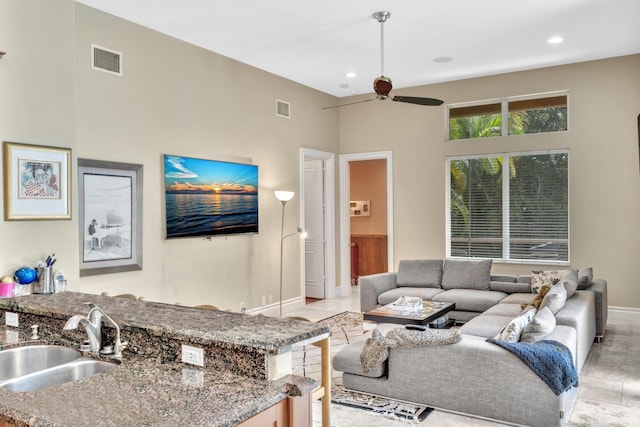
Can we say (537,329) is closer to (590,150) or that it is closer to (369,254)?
(590,150)

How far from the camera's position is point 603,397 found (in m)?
3.67

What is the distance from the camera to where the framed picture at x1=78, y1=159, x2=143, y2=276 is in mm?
4387

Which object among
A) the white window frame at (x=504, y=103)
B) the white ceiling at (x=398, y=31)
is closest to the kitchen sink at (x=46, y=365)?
the white ceiling at (x=398, y=31)

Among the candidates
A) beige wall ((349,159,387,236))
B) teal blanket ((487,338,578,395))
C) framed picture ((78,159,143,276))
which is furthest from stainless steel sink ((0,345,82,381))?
beige wall ((349,159,387,236))

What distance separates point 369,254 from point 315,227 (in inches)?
74.6

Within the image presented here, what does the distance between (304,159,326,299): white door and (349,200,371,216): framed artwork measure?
187 cm

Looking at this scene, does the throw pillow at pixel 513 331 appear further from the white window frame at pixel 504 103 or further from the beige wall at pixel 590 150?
the white window frame at pixel 504 103

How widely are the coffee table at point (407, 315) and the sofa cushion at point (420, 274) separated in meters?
1.16

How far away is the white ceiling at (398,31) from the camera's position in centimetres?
453

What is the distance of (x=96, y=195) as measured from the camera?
447cm

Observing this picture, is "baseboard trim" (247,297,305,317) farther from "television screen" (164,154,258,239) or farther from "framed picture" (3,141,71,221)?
"framed picture" (3,141,71,221)

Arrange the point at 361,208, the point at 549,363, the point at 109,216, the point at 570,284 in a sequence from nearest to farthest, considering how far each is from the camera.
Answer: the point at 549,363 < the point at 109,216 < the point at 570,284 < the point at 361,208

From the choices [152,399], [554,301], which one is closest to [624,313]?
[554,301]

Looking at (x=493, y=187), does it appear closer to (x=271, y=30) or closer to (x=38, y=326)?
(x=271, y=30)
